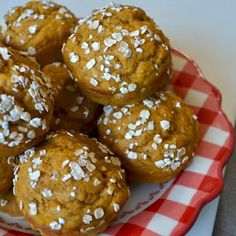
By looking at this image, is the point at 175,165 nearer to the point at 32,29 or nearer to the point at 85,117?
the point at 85,117

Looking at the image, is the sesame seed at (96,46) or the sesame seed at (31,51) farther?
the sesame seed at (31,51)


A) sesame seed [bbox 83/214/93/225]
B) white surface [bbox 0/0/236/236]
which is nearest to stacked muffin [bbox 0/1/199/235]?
sesame seed [bbox 83/214/93/225]

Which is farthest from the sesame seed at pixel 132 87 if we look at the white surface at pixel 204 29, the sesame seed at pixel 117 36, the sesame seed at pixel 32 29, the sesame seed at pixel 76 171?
the white surface at pixel 204 29

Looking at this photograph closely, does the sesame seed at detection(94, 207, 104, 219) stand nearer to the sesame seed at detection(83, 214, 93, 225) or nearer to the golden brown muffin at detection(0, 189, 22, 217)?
the sesame seed at detection(83, 214, 93, 225)

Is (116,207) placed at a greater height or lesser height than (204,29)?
lesser

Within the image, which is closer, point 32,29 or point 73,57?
point 73,57

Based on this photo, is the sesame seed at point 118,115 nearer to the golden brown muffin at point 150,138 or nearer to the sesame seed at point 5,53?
the golden brown muffin at point 150,138

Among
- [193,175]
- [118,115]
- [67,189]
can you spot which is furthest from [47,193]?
[193,175]
